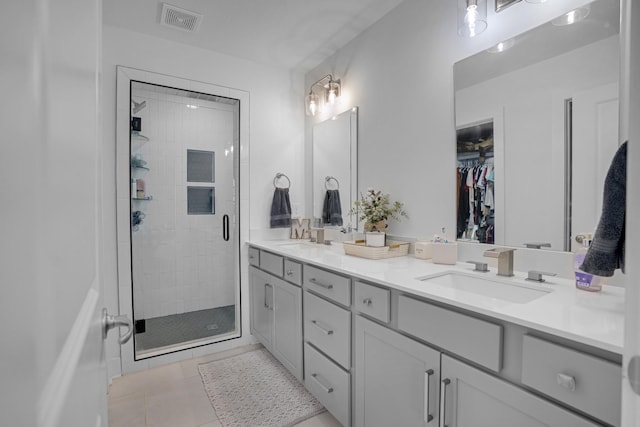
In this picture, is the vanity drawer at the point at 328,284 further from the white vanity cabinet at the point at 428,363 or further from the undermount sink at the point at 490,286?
the undermount sink at the point at 490,286

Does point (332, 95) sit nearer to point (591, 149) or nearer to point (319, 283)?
point (319, 283)

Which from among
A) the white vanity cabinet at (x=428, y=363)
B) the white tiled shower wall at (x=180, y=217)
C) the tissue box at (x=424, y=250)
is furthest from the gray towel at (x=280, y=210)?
the tissue box at (x=424, y=250)

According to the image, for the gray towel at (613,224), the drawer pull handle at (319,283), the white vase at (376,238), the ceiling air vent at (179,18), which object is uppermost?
the ceiling air vent at (179,18)

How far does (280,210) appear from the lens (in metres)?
2.96

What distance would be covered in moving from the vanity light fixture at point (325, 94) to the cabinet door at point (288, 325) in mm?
1595

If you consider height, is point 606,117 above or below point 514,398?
above

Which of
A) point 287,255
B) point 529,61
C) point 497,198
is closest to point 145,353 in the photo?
point 287,255

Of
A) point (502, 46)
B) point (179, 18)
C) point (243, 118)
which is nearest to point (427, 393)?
point (502, 46)

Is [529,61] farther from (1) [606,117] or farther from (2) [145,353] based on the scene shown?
(2) [145,353]

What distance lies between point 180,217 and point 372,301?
250cm

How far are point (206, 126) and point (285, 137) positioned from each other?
868 mm

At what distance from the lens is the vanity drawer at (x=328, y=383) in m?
1.58

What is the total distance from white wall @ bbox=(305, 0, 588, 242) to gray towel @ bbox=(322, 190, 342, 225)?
35cm

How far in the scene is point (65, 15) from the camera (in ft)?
1.17
